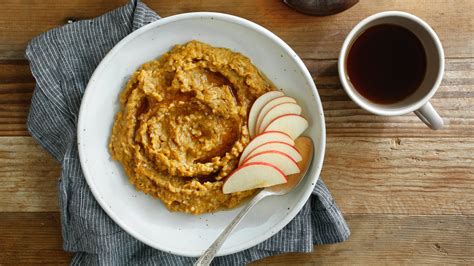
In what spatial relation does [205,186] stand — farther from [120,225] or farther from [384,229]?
[384,229]

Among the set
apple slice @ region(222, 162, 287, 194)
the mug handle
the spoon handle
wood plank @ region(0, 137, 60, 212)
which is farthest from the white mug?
wood plank @ region(0, 137, 60, 212)

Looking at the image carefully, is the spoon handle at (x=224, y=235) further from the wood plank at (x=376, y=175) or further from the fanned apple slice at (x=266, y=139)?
the wood plank at (x=376, y=175)

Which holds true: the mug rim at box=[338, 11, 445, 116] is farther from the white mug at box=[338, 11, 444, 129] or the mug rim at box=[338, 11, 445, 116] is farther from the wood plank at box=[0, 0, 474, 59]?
the wood plank at box=[0, 0, 474, 59]

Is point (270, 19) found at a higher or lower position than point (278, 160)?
higher

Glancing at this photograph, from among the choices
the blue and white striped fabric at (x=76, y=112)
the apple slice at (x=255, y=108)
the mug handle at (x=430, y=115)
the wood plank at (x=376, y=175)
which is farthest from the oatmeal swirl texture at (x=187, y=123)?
the mug handle at (x=430, y=115)

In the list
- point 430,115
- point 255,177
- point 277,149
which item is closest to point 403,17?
point 430,115

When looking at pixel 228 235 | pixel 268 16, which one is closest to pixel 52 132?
pixel 228 235

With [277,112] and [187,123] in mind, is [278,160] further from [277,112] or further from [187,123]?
[187,123]
